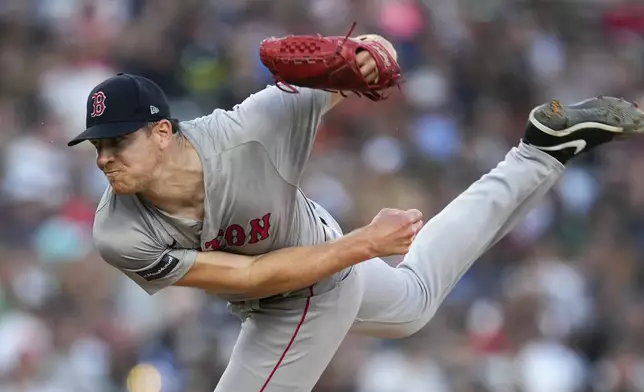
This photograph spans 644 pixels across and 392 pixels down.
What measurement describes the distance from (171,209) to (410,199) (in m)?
3.98

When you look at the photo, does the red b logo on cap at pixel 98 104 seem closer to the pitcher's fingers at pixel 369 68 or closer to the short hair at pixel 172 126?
the short hair at pixel 172 126

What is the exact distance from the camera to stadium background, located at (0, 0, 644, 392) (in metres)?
6.63

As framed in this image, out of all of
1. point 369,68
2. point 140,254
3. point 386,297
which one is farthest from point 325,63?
point 386,297

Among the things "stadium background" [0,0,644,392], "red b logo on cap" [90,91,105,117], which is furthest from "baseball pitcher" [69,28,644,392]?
"stadium background" [0,0,644,392]

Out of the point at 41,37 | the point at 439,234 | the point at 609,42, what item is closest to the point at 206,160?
the point at 439,234

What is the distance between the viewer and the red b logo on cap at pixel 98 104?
3541mm

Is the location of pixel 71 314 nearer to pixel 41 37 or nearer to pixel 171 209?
pixel 41 37

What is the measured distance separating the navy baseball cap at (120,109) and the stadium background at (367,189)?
3.13 metres

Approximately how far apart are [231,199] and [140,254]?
341 millimetres

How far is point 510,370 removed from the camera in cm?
705

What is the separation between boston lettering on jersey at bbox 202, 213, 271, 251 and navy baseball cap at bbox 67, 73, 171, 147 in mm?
464

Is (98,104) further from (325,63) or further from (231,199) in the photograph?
(325,63)

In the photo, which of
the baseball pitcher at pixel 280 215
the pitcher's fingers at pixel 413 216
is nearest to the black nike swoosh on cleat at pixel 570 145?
the baseball pitcher at pixel 280 215

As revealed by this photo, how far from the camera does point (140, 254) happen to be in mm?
3729
